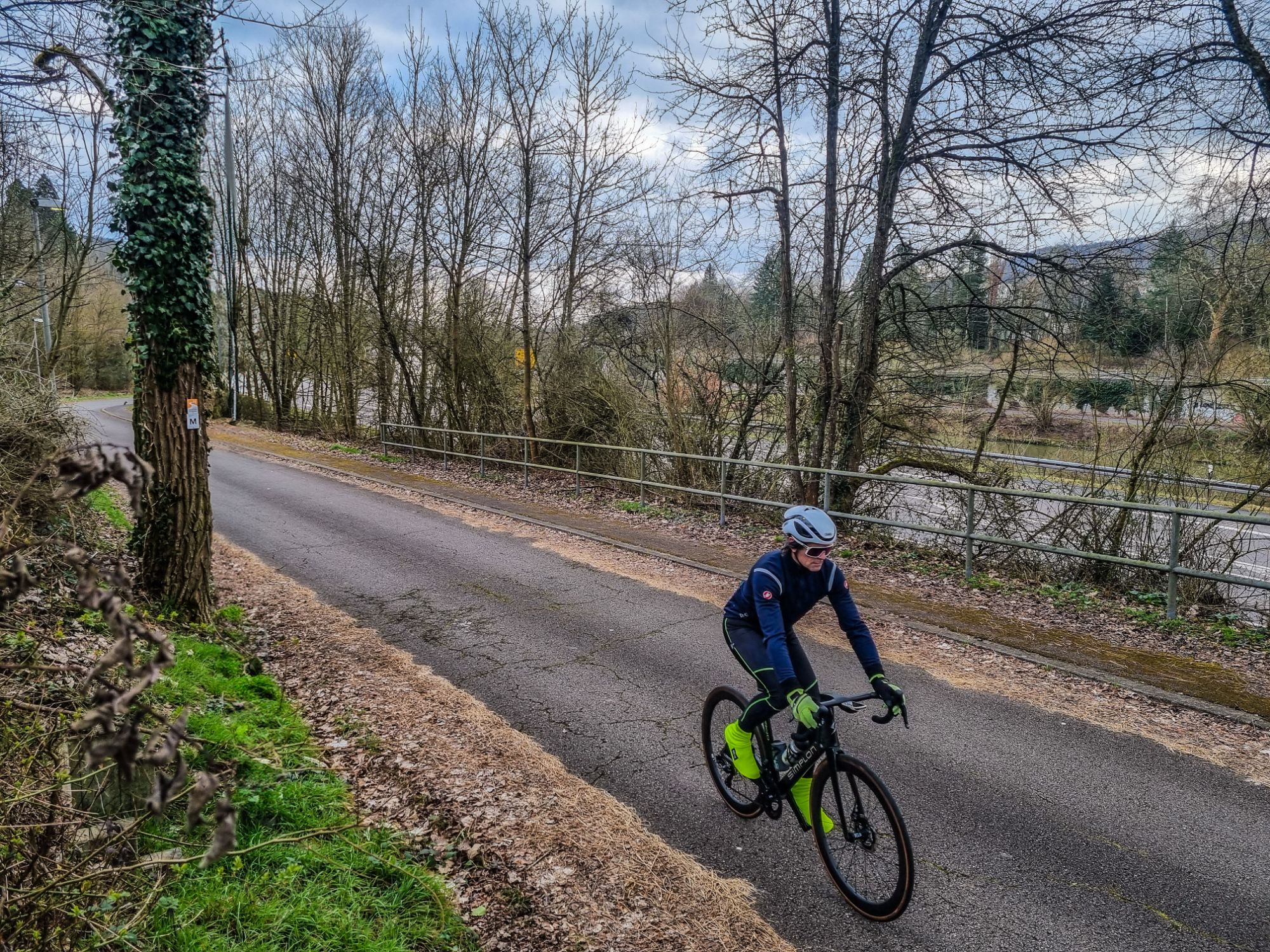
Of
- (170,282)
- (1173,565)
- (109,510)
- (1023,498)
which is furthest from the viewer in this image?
(109,510)

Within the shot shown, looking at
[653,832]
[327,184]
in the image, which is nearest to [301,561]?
[653,832]

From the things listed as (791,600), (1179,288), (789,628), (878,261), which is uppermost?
(878,261)

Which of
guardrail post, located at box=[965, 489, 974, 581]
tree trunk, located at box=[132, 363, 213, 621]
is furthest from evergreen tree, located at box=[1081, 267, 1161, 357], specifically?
tree trunk, located at box=[132, 363, 213, 621]

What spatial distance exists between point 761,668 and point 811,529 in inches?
34.0

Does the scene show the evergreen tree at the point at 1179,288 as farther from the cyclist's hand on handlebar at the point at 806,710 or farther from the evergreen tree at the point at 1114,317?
the cyclist's hand on handlebar at the point at 806,710

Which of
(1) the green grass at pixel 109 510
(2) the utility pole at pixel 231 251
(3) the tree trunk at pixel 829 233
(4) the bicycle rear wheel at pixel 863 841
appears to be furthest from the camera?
(2) the utility pole at pixel 231 251

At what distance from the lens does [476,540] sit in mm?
11742

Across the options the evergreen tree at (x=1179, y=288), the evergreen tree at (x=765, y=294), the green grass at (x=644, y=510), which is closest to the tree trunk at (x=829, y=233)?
the evergreen tree at (x=765, y=294)

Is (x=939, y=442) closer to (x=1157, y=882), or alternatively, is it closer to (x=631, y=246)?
(x=631, y=246)

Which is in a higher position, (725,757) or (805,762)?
(805,762)

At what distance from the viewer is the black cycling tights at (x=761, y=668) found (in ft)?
13.1

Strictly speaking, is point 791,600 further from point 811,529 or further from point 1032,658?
point 1032,658

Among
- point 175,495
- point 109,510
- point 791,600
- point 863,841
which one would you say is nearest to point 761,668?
point 791,600

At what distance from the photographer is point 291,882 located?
3.53 m
